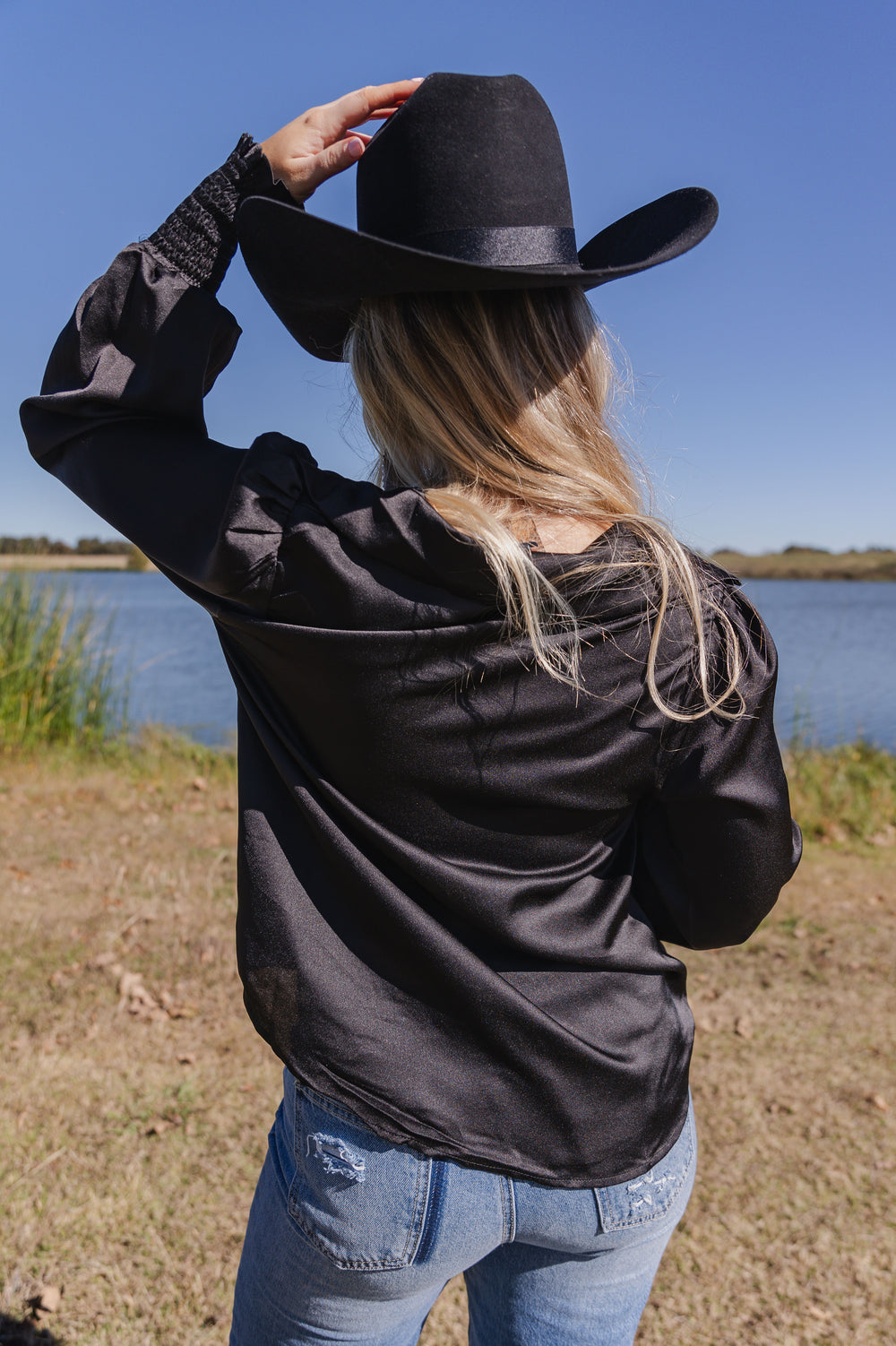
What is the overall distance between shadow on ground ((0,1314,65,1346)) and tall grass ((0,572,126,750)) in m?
5.50

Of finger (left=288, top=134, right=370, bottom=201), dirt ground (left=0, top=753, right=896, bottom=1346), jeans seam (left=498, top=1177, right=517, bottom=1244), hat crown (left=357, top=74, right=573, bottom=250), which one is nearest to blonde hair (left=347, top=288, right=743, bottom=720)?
hat crown (left=357, top=74, right=573, bottom=250)

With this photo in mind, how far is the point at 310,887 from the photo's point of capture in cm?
110

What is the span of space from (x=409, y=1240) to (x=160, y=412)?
3.15 ft

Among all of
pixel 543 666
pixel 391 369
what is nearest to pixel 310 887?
pixel 543 666

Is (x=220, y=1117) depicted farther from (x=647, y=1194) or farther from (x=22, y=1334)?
(x=647, y=1194)

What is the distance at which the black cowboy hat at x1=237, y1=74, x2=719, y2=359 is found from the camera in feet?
3.43

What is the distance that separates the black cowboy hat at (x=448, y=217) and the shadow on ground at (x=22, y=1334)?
2353mm

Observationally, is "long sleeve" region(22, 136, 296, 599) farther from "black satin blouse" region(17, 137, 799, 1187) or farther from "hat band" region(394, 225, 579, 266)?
"hat band" region(394, 225, 579, 266)

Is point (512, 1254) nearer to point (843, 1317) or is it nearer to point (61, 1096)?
point (843, 1317)

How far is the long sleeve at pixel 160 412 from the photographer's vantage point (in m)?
0.99

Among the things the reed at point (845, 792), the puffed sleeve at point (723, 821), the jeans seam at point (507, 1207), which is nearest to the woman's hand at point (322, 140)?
the puffed sleeve at point (723, 821)

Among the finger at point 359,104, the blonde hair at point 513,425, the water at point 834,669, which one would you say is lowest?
the water at point 834,669

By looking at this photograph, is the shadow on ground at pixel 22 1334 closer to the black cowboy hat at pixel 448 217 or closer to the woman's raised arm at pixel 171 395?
the woman's raised arm at pixel 171 395

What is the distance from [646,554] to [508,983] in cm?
51
